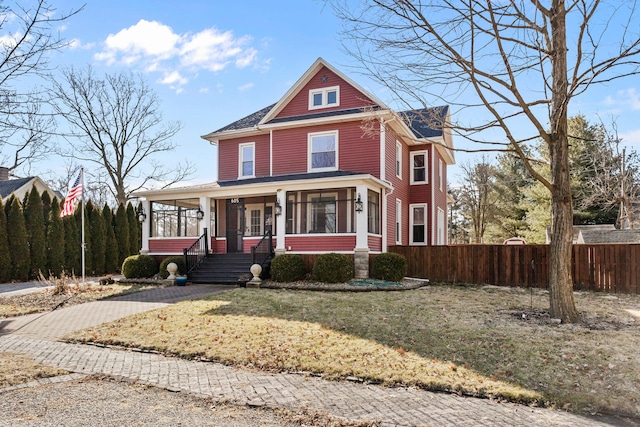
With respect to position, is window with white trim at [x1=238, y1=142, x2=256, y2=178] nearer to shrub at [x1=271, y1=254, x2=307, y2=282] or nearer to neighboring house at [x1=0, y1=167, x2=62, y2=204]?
shrub at [x1=271, y1=254, x2=307, y2=282]

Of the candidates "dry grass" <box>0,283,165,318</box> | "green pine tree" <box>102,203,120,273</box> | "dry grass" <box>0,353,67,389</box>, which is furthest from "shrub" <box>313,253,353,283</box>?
"green pine tree" <box>102,203,120,273</box>

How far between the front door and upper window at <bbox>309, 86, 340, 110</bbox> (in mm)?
4997

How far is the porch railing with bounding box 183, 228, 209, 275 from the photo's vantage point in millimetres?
15688

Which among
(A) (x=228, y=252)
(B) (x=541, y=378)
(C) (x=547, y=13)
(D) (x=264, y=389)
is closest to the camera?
(D) (x=264, y=389)

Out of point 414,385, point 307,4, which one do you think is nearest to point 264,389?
Result: point 414,385

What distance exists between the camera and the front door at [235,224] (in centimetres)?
1795

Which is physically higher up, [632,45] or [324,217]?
[632,45]

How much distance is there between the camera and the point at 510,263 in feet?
47.6

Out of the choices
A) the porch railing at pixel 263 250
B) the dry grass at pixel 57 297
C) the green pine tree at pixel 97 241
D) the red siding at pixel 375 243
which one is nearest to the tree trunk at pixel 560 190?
the red siding at pixel 375 243

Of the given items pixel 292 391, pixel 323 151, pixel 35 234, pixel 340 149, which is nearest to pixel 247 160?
pixel 323 151

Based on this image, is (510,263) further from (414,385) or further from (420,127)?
(414,385)

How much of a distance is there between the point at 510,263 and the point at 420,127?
856cm

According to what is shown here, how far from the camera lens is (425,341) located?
6.89 meters

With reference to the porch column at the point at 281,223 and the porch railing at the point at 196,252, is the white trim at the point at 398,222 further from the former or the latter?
the porch railing at the point at 196,252
